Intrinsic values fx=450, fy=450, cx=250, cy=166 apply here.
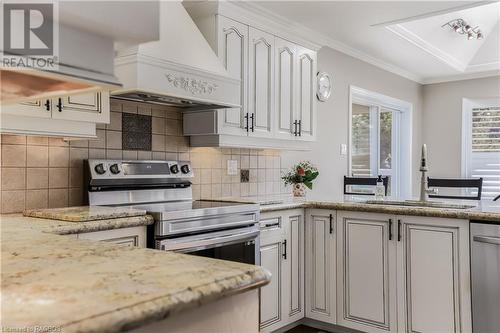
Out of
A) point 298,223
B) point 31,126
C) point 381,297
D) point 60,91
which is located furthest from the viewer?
point 298,223

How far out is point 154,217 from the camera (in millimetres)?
2143

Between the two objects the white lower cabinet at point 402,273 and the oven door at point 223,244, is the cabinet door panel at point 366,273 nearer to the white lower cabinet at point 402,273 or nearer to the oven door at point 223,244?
the white lower cabinet at point 402,273

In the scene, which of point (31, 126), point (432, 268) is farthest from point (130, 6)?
point (432, 268)

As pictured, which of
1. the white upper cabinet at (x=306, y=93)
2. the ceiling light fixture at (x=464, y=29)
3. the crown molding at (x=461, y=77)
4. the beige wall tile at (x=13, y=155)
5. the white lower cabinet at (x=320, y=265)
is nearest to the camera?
the beige wall tile at (x=13, y=155)

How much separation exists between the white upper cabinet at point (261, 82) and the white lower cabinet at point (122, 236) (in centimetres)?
131

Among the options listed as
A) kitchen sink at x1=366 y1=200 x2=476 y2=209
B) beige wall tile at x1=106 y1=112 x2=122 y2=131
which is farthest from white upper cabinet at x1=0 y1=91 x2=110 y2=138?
kitchen sink at x1=366 y1=200 x2=476 y2=209

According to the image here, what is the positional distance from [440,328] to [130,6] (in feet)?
8.53

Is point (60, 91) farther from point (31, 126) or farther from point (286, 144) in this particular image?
point (286, 144)

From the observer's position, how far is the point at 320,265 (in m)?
3.19

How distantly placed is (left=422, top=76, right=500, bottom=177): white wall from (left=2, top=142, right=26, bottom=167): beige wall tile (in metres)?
5.32

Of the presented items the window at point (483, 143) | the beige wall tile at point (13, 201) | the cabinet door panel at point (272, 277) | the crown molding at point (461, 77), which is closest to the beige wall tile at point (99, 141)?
the beige wall tile at point (13, 201)

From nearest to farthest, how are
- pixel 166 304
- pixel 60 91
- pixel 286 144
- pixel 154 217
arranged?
1. pixel 166 304
2. pixel 60 91
3. pixel 154 217
4. pixel 286 144

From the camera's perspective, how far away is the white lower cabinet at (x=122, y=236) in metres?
1.88

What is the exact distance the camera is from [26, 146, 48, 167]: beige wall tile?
228cm
